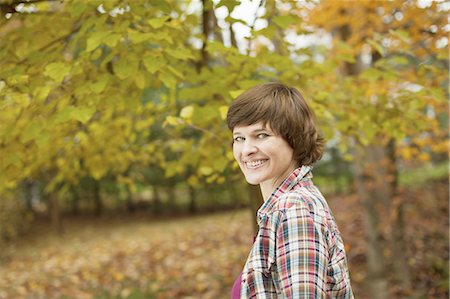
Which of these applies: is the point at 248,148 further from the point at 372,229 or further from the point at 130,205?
the point at 130,205

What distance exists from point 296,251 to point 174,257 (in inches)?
299

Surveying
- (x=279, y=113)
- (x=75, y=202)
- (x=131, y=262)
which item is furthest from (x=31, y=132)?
(x=75, y=202)

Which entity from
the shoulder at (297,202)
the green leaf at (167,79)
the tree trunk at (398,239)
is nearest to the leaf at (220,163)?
the green leaf at (167,79)

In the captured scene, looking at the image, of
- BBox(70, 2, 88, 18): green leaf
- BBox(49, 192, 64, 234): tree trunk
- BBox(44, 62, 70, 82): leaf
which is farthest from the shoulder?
BBox(49, 192, 64, 234): tree trunk

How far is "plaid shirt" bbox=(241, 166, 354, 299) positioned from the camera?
1.42 meters

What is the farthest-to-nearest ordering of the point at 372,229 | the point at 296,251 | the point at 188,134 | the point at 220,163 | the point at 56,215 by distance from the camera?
the point at 56,215
the point at 372,229
the point at 188,134
the point at 220,163
the point at 296,251

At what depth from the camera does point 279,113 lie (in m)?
1.64

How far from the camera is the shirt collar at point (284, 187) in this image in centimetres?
160

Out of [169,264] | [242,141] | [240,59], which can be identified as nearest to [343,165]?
[169,264]

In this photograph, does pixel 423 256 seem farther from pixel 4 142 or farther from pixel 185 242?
pixel 4 142

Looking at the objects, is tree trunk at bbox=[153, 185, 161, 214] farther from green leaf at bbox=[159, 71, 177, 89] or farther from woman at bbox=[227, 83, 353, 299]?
woman at bbox=[227, 83, 353, 299]

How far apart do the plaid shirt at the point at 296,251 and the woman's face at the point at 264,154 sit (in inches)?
2.9

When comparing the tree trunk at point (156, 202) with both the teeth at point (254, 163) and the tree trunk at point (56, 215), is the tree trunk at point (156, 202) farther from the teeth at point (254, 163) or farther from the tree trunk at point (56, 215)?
the teeth at point (254, 163)

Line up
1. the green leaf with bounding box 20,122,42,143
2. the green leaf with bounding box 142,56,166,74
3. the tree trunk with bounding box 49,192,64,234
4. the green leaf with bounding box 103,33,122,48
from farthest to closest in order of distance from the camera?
the tree trunk with bounding box 49,192,64,234
the green leaf with bounding box 20,122,42,143
the green leaf with bounding box 142,56,166,74
the green leaf with bounding box 103,33,122,48
